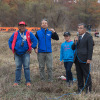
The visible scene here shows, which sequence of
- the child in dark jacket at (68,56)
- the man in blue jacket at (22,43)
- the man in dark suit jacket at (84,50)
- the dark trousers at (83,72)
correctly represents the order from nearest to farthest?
the man in dark suit jacket at (84,50) → the dark trousers at (83,72) → the man in blue jacket at (22,43) → the child in dark jacket at (68,56)

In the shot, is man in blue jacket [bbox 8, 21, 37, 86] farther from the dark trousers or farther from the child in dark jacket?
the dark trousers

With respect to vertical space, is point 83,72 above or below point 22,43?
below

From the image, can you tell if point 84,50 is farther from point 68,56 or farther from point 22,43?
point 22,43

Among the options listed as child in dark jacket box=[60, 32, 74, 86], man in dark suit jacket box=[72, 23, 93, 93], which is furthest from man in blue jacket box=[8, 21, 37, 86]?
man in dark suit jacket box=[72, 23, 93, 93]

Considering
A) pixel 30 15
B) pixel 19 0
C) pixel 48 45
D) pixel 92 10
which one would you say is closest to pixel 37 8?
pixel 30 15

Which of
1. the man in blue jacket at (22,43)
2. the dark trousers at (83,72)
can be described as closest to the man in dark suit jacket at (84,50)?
the dark trousers at (83,72)

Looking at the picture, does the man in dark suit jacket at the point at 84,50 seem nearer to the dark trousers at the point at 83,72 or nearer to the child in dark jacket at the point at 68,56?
the dark trousers at the point at 83,72

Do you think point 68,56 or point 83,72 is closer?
point 83,72

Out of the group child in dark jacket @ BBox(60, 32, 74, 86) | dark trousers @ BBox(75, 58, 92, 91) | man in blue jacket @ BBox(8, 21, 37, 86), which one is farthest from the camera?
child in dark jacket @ BBox(60, 32, 74, 86)

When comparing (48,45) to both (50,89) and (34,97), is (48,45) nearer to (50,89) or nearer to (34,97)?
(50,89)

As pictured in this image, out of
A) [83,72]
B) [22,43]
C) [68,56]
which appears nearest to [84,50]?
[83,72]

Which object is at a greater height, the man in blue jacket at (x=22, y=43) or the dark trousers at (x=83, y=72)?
the man in blue jacket at (x=22, y=43)

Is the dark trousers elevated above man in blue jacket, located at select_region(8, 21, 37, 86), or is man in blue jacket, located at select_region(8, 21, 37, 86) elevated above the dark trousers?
man in blue jacket, located at select_region(8, 21, 37, 86)

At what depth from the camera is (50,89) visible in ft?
14.7
